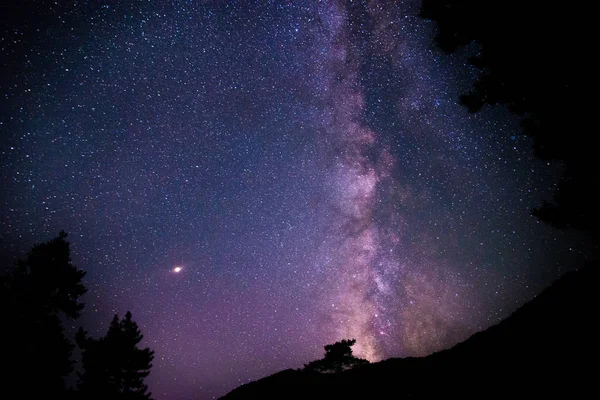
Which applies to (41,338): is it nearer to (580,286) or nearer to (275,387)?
(275,387)

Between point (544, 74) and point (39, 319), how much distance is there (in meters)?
22.7

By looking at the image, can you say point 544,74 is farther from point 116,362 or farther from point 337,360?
point 116,362

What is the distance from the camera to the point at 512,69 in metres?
6.64

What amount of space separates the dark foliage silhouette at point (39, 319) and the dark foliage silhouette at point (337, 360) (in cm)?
1386

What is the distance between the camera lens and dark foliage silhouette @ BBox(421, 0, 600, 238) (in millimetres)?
5750

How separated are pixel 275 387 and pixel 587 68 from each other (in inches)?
610

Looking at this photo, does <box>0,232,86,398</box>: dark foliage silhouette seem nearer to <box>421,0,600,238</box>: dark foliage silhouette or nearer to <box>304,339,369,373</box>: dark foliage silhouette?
<box>304,339,369,373</box>: dark foliage silhouette

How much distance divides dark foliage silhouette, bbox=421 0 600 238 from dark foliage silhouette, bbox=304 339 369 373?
50.5ft

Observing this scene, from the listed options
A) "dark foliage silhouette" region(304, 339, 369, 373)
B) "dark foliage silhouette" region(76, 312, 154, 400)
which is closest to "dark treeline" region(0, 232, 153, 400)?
"dark foliage silhouette" region(76, 312, 154, 400)

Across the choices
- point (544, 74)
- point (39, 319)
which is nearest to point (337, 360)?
point (39, 319)

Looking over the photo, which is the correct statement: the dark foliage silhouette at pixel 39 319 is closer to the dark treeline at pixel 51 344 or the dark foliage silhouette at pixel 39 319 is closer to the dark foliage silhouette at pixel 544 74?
the dark treeline at pixel 51 344

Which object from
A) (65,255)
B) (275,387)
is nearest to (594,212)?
(275,387)

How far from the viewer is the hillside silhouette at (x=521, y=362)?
17.1 feet

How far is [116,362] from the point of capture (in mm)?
19828
